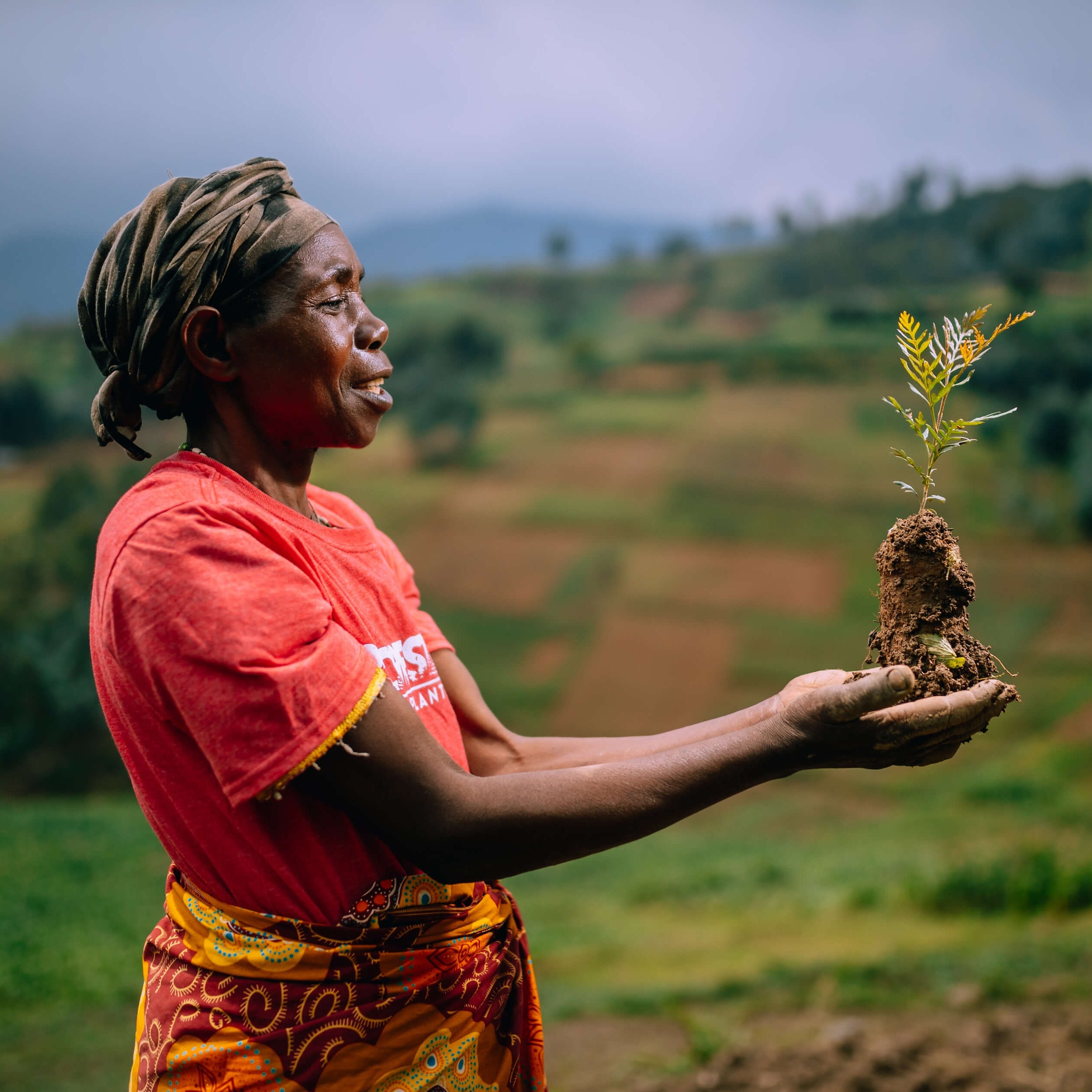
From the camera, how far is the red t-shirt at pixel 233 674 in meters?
1.22

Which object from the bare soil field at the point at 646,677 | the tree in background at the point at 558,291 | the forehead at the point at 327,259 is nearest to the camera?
the forehead at the point at 327,259

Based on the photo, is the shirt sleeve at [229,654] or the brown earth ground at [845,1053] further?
the brown earth ground at [845,1053]

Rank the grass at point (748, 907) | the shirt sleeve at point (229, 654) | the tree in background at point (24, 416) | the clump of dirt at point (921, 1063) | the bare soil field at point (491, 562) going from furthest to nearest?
the bare soil field at point (491, 562) < the tree in background at point (24, 416) < the grass at point (748, 907) < the clump of dirt at point (921, 1063) < the shirt sleeve at point (229, 654)

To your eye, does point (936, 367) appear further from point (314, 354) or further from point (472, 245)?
point (472, 245)

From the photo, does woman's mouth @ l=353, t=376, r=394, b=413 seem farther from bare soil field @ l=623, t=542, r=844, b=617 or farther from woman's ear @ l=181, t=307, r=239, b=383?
bare soil field @ l=623, t=542, r=844, b=617

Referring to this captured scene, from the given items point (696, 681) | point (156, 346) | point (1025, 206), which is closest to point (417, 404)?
point (696, 681)

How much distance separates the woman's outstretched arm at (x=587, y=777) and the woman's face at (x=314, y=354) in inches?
17.8

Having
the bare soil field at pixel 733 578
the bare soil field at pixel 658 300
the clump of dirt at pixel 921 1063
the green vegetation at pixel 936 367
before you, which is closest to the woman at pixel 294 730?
the green vegetation at pixel 936 367

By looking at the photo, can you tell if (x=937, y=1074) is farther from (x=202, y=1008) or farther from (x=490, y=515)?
(x=490, y=515)

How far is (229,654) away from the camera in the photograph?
1.21 meters

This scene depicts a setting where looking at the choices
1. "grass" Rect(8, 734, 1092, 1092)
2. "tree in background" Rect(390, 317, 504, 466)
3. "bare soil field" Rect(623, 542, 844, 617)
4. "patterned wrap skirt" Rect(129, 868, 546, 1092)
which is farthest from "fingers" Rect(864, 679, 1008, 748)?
"tree in background" Rect(390, 317, 504, 466)

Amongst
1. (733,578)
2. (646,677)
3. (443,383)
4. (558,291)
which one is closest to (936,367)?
(646,677)

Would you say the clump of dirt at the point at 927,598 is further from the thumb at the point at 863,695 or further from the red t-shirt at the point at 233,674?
the red t-shirt at the point at 233,674

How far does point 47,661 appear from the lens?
8258mm
